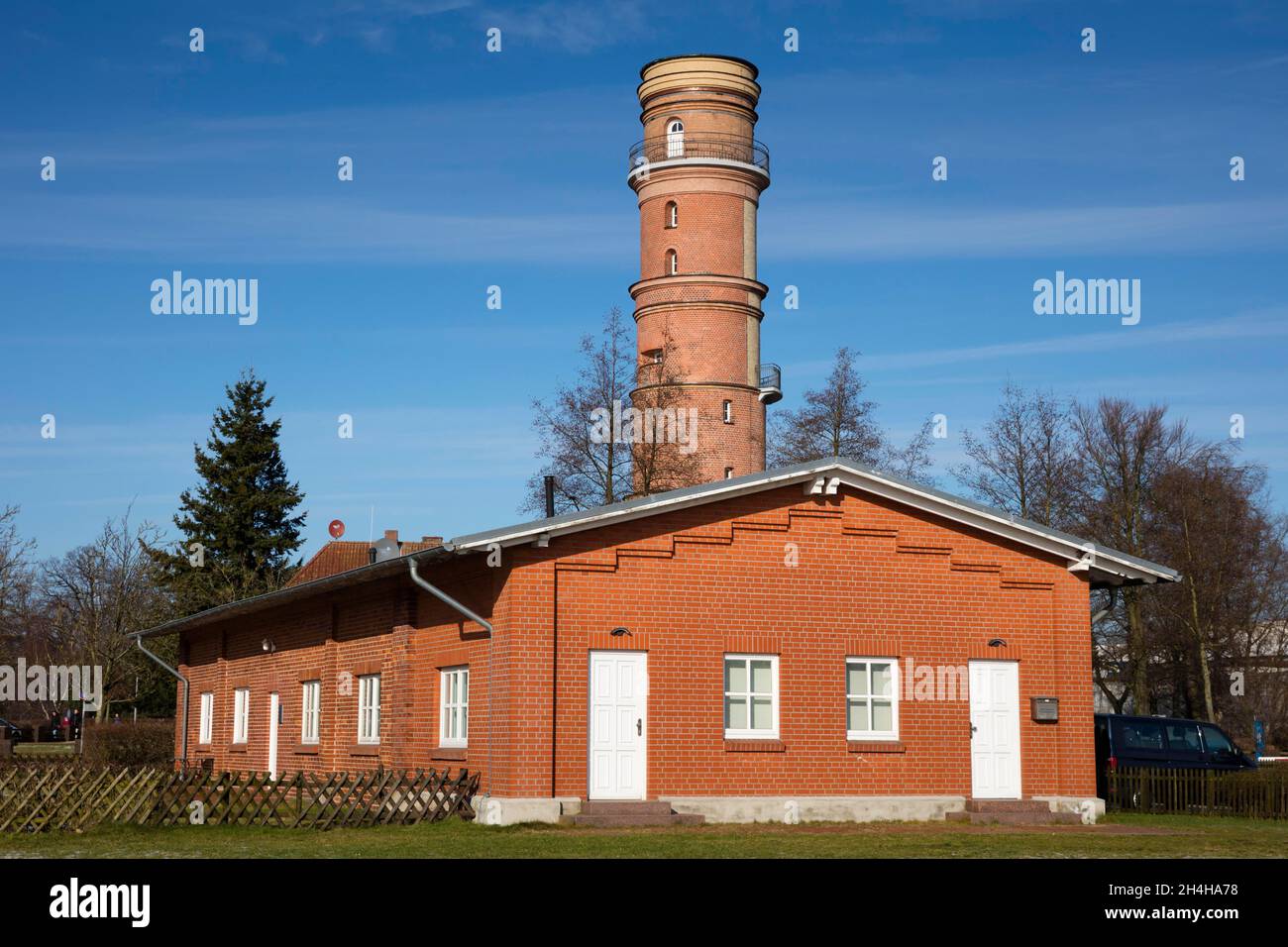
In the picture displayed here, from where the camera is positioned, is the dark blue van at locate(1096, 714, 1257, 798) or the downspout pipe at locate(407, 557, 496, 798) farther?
the dark blue van at locate(1096, 714, 1257, 798)

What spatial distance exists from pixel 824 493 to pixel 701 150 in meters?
35.3

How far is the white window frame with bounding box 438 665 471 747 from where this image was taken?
853 inches

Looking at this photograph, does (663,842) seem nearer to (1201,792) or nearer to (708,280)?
Result: (1201,792)

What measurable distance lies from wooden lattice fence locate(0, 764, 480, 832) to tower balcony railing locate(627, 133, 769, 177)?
3787 cm

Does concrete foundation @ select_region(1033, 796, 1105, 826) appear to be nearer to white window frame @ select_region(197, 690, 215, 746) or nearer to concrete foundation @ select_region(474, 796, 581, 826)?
concrete foundation @ select_region(474, 796, 581, 826)

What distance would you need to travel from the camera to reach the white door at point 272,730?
97.9ft

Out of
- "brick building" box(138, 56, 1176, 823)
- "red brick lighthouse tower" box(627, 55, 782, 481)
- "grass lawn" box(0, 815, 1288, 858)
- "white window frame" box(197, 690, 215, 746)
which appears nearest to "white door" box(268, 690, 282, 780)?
"brick building" box(138, 56, 1176, 823)

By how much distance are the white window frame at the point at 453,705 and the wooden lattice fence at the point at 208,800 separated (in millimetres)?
1106

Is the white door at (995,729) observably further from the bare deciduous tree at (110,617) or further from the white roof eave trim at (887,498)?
the bare deciduous tree at (110,617)

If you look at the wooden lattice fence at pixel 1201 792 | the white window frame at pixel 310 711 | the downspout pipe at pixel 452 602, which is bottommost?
the wooden lattice fence at pixel 1201 792

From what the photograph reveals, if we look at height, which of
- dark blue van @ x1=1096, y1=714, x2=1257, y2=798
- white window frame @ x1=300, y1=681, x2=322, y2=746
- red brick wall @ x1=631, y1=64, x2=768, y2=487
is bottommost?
dark blue van @ x1=1096, y1=714, x2=1257, y2=798

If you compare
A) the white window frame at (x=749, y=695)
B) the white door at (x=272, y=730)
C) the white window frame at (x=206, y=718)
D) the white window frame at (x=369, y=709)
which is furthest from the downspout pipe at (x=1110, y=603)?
the white window frame at (x=206, y=718)
